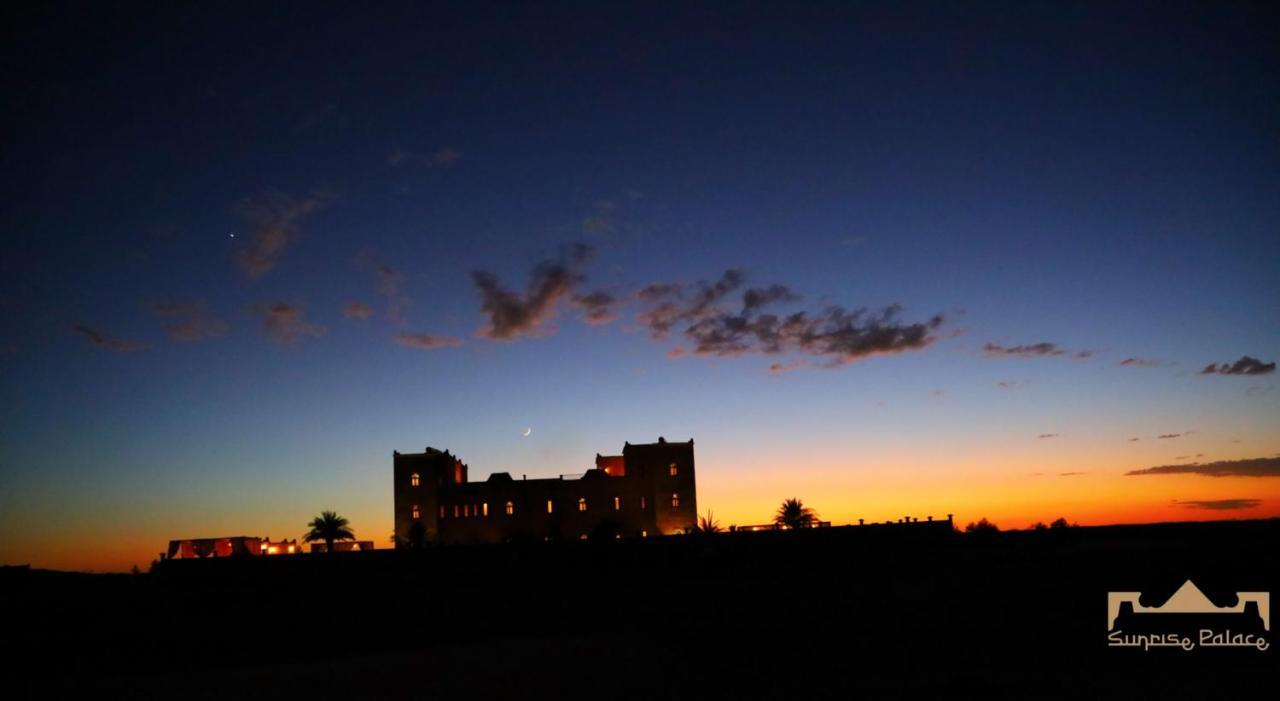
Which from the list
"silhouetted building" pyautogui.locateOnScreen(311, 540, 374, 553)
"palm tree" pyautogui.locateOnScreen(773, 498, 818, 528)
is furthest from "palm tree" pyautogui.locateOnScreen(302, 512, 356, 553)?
"palm tree" pyautogui.locateOnScreen(773, 498, 818, 528)

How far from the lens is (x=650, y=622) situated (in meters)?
23.5

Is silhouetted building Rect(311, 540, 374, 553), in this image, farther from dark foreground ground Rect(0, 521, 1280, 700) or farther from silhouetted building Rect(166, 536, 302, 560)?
dark foreground ground Rect(0, 521, 1280, 700)

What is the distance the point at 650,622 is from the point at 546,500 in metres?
26.0

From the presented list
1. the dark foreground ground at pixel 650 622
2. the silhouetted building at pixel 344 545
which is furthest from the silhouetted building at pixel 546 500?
the dark foreground ground at pixel 650 622

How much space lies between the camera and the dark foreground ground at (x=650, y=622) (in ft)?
56.1

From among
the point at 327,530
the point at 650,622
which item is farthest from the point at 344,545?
the point at 650,622

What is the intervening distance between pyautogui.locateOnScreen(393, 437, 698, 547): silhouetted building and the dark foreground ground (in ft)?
46.8

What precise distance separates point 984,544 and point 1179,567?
9.93 metres

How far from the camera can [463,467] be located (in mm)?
55812

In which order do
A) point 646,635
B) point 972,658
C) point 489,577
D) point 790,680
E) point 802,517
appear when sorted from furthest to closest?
point 802,517
point 489,577
point 646,635
point 972,658
point 790,680

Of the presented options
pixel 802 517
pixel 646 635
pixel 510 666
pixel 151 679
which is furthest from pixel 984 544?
pixel 151 679

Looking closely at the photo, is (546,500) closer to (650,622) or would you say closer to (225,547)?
(225,547)

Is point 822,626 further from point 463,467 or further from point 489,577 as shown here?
point 463,467

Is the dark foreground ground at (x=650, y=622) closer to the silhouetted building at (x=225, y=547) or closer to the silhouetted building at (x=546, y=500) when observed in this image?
the silhouetted building at (x=225, y=547)
